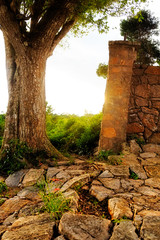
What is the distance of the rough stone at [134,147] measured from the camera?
461cm

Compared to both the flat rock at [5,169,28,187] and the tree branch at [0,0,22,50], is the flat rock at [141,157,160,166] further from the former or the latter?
the tree branch at [0,0,22,50]

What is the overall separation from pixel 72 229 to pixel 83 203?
2.73ft

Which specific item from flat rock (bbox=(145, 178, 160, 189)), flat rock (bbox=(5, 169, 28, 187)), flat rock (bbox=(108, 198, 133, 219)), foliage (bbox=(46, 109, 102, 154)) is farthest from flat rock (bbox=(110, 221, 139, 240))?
foliage (bbox=(46, 109, 102, 154))

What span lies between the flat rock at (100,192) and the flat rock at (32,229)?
0.90 metres

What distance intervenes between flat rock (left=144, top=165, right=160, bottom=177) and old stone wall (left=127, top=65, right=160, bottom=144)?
48.1 inches

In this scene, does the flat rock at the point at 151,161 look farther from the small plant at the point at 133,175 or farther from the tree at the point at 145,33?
the tree at the point at 145,33

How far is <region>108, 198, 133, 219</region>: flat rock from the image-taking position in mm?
2199

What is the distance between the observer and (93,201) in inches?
108

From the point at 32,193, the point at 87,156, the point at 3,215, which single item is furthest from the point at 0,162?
the point at 87,156

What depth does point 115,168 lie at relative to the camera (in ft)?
12.4

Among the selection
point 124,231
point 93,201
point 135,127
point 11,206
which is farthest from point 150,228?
point 135,127

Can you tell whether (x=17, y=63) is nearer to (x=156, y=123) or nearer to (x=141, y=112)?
(x=141, y=112)

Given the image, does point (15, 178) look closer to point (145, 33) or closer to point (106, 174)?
point (106, 174)

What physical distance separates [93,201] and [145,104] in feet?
10.7
